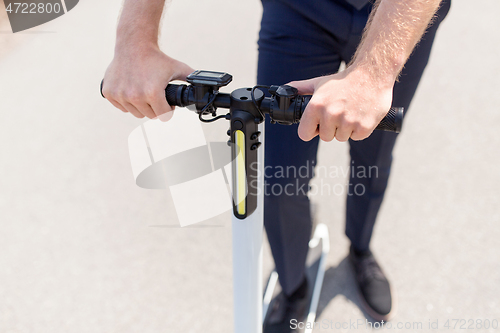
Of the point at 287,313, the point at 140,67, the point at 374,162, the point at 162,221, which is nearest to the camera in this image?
the point at 140,67

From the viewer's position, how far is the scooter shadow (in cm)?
145

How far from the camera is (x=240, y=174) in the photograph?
74 cm

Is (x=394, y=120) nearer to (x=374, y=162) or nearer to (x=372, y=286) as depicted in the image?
(x=374, y=162)

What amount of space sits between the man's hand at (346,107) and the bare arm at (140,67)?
29 centimetres

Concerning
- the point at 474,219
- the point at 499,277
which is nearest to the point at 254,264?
the point at 499,277

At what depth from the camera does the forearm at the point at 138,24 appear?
31.8 inches

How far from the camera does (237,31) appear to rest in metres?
3.21

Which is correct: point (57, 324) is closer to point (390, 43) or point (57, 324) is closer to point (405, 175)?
point (390, 43)

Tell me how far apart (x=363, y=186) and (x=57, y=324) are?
47.2 inches

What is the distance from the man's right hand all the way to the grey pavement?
0.93m

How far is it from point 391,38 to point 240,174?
377 millimetres

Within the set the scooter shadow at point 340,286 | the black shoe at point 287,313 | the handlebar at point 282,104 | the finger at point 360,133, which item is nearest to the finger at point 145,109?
the handlebar at point 282,104

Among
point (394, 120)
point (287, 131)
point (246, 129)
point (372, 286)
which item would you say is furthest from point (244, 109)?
point (372, 286)

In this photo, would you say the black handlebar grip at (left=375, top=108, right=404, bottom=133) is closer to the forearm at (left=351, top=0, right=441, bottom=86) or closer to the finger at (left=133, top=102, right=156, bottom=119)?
the forearm at (left=351, top=0, right=441, bottom=86)
